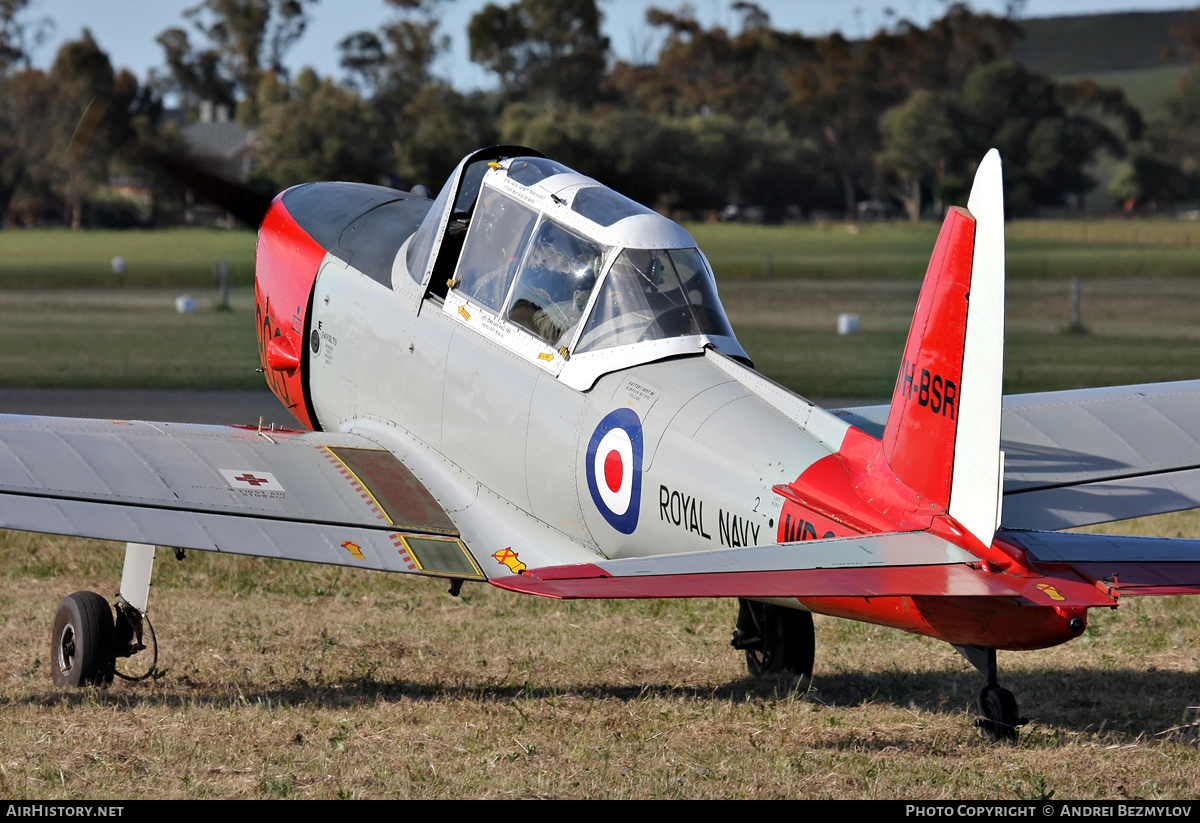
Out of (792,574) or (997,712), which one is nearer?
(792,574)

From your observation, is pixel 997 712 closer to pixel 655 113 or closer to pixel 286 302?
pixel 286 302

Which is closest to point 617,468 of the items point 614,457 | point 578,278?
point 614,457

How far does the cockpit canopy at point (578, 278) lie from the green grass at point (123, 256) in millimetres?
29549

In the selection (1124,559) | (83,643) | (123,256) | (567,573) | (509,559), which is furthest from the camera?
(123,256)

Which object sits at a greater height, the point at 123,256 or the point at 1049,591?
the point at 1049,591

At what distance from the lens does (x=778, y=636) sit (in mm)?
7418

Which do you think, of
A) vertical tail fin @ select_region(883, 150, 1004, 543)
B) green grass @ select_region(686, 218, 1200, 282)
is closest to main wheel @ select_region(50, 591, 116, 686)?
vertical tail fin @ select_region(883, 150, 1004, 543)

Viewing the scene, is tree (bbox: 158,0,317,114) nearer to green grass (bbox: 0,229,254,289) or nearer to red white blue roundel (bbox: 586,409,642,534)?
green grass (bbox: 0,229,254,289)

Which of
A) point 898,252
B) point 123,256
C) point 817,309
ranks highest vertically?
point 898,252

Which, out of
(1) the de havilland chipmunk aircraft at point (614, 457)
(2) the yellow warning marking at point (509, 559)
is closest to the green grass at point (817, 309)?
(1) the de havilland chipmunk aircraft at point (614, 457)

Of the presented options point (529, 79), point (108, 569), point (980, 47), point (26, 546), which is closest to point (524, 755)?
point (108, 569)

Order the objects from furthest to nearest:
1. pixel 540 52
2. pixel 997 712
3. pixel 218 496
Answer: pixel 540 52
pixel 218 496
pixel 997 712

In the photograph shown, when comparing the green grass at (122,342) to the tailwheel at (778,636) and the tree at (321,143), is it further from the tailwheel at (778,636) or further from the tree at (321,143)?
the tailwheel at (778,636)

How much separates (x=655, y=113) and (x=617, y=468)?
55.1m
